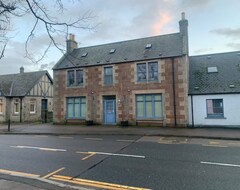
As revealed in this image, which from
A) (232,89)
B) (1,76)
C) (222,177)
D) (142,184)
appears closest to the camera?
(142,184)

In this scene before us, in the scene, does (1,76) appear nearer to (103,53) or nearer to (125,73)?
(103,53)

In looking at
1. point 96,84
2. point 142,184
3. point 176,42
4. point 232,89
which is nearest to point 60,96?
point 96,84

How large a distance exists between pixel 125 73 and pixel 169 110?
5566mm

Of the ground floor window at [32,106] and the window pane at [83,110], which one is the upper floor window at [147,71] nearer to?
the window pane at [83,110]

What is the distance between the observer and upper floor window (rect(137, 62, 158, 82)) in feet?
65.3

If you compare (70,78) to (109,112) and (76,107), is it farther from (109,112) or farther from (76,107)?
(109,112)

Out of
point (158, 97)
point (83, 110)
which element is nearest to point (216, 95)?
point (158, 97)

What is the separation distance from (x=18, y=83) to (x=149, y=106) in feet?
70.7

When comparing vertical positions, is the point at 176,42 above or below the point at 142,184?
above

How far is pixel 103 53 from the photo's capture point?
23.6 metres

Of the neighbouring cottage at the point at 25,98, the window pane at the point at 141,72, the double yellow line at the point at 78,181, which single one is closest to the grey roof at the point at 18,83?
the neighbouring cottage at the point at 25,98

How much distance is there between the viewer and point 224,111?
57.9ft

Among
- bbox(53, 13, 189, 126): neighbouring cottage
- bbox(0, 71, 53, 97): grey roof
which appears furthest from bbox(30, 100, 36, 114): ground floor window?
bbox(53, 13, 189, 126): neighbouring cottage

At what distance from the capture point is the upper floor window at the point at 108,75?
2153cm
